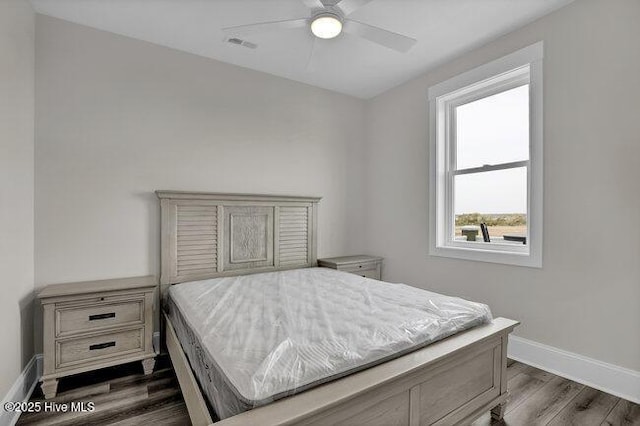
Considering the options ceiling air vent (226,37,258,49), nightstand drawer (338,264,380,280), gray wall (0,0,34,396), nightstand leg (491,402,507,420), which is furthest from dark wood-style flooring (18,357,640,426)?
ceiling air vent (226,37,258,49)

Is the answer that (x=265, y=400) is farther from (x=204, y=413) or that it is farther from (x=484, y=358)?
(x=484, y=358)

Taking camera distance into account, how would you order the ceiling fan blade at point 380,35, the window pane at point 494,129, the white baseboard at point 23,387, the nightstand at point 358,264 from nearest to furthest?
the white baseboard at point 23,387
the ceiling fan blade at point 380,35
the window pane at point 494,129
the nightstand at point 358,264

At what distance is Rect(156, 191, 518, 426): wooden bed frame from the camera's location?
46.2 inches

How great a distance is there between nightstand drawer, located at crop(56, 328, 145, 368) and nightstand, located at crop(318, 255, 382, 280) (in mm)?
1898

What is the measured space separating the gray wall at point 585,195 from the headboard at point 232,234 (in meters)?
1.77

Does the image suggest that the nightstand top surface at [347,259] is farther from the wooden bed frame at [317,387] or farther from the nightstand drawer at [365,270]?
the wooden bed frame at [317,387]

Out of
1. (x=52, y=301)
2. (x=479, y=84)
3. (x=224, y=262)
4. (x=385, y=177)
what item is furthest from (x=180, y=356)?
(x=479, y=84)

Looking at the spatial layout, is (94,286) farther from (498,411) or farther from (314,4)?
(498,411)

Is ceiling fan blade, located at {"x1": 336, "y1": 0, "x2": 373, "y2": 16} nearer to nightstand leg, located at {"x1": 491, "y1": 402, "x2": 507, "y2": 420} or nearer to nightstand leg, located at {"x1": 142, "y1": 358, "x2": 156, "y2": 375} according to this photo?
nightstand leg, located at {"x1": 491, "y1": 402, "x2": 507, "y2": 420}

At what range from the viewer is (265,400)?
1.10m

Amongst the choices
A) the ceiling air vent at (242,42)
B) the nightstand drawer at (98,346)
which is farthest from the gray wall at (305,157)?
the nightstand drawer at (98,346)

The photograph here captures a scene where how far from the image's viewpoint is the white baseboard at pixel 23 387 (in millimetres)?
1787

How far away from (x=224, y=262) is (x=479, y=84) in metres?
2.92

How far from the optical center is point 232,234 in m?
3.12
